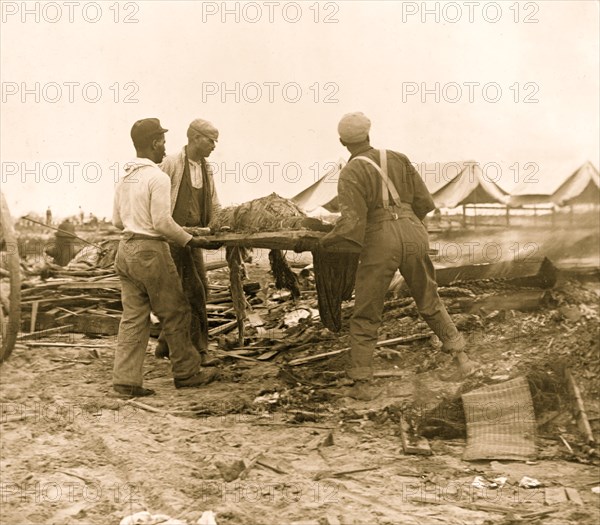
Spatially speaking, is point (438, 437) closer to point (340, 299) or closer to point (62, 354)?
point (340, 299)

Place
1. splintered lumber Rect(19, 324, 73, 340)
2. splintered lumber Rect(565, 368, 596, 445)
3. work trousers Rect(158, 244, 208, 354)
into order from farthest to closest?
1. splintered lumber Rect(19, 324, 73, 340)
2. work trousers Rect(158, 244, 208, 354)
3. splintered lumber Rect(565, 368, 596, 445)

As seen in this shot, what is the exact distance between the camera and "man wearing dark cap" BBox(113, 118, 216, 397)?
5543mm

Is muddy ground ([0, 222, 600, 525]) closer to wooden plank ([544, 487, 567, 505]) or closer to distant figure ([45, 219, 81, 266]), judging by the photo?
wooden plank ([544, 487, 567, 505])

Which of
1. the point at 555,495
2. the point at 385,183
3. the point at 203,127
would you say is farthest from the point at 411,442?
the point at 203,127

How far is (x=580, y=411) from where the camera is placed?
14.8 ft

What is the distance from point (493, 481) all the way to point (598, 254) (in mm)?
7338

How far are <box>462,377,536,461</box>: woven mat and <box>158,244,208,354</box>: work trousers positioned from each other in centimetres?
287

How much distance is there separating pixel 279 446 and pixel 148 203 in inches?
89.3

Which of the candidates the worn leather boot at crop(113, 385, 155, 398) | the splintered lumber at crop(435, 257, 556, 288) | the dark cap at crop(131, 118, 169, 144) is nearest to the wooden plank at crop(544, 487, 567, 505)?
the worn leather boot at crop(113, 385, 155, 398)

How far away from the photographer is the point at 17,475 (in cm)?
395

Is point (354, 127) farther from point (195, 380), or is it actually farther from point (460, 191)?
point (460, 191)

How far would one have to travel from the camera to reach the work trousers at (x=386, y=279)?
5.42m

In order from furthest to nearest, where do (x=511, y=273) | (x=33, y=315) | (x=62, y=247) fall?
(x=62, y=247) < (x=33, y=315) < (x=511, y=273)

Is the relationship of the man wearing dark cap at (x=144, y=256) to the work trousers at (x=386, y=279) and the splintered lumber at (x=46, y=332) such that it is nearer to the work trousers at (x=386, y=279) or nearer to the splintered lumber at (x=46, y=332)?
the work trousers at (x=386, y=279)
